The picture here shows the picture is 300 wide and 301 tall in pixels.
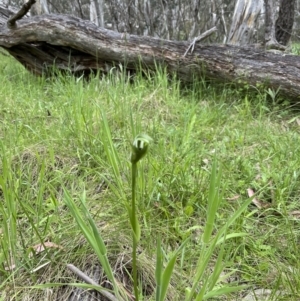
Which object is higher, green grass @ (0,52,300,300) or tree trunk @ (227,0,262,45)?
tree trunk @ (227,0,262,45)

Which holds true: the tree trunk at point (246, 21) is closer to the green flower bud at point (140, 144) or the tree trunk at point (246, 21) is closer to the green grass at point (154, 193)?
the green grass at point (154, 193)

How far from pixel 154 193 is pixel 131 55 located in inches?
96.2

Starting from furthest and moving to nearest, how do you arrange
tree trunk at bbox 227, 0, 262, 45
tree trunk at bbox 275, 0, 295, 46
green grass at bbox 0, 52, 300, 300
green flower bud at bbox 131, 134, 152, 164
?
1. tree trunk at bbox 275, 0, 295, 46
2. tree trunk at bbox 227, 0, 262, 45
3. green grass at bbox 0, 52, 300, 300
4. green flower bud at bbox 131, 134, 152, 164

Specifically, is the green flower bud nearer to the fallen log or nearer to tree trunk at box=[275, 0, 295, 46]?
the fallen log

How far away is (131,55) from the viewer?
3.68 metres

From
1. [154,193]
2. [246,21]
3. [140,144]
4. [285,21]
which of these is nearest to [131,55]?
[246,21]

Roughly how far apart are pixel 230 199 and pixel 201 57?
213 cm

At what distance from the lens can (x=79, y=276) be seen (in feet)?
3.72

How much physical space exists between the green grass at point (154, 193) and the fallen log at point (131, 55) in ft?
1.16

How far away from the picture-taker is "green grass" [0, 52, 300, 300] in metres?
1.17

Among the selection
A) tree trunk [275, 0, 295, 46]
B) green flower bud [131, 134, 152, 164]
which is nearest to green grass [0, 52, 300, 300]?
green flower bud [131, 134, 152, 164]

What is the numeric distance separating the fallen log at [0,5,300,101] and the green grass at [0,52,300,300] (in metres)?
0.35

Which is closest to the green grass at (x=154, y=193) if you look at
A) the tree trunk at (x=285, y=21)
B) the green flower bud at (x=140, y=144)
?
the green flower bud at (x=140, y=144)

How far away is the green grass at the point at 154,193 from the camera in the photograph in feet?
3.84
